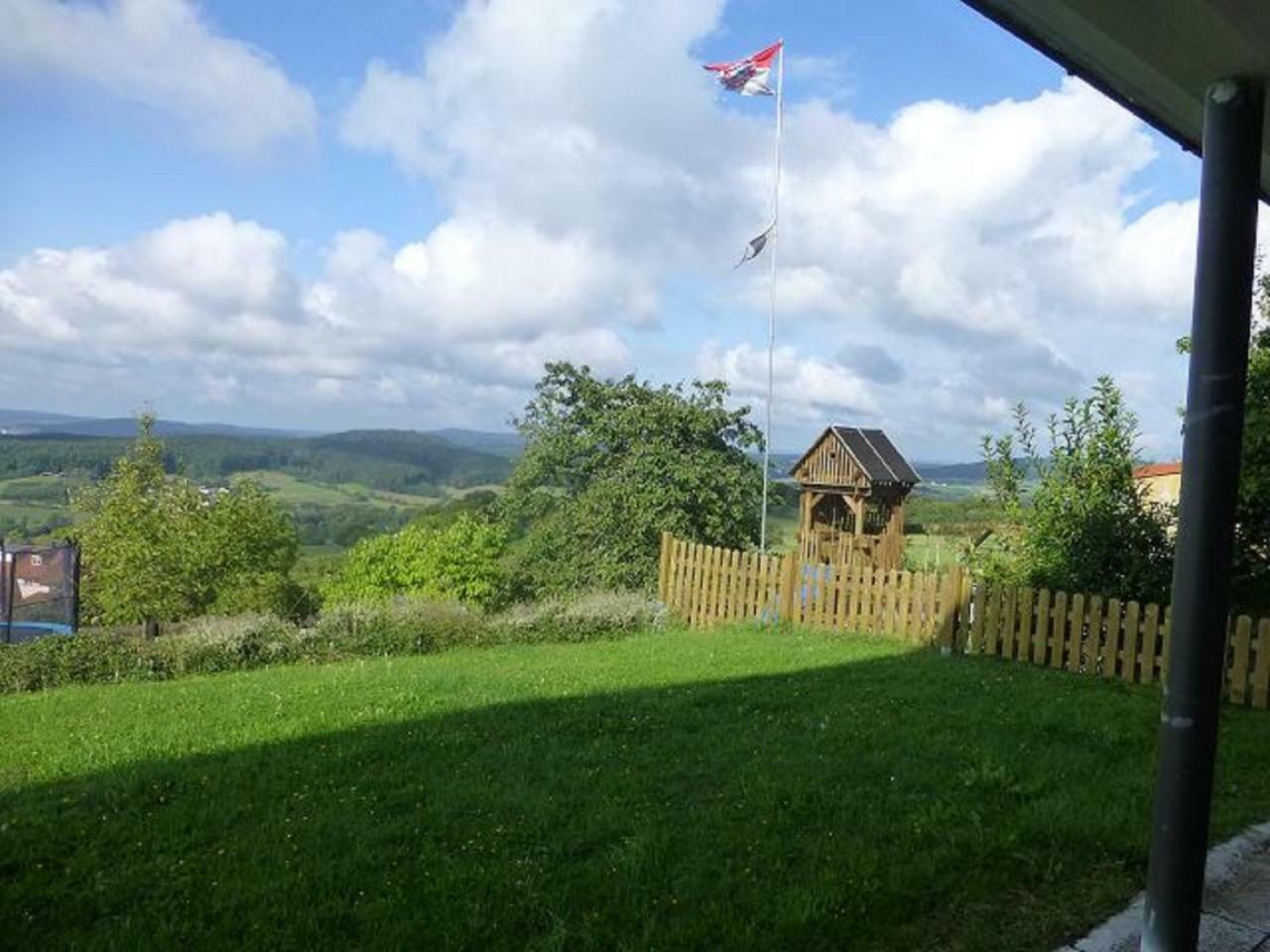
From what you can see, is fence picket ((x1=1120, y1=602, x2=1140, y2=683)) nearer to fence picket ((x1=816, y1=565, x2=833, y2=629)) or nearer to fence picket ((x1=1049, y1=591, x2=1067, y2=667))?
fence picket ((x1=1049, y1=591, x2=1067, y2=667))

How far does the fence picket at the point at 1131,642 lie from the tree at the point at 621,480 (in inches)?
380

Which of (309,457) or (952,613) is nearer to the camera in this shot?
(952,613)

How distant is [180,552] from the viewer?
23.0 m

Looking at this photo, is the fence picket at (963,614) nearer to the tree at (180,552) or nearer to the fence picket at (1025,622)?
the fence picket at (1025,622)

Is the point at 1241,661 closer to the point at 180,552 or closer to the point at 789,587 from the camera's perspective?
the point at 789,587

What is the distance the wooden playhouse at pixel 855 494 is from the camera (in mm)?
20531

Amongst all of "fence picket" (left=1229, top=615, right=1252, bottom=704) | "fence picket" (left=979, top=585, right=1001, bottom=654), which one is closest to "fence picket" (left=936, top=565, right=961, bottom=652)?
"fence picket" (left=979, top=585, right=1001, bottom=654)

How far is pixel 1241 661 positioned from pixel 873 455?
42.6 ft

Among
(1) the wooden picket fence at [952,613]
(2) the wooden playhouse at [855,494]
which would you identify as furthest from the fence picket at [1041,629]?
(2) the wooden playhouse at [855,494]

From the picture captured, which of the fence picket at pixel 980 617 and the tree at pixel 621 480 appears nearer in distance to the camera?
the fence picket at pixel 980 617

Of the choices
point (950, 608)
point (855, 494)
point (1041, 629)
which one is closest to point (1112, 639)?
point (1041, 629)

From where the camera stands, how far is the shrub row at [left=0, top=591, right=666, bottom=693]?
1021 cm

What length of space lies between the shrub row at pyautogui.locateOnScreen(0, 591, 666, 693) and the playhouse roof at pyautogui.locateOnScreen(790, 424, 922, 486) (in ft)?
27.0

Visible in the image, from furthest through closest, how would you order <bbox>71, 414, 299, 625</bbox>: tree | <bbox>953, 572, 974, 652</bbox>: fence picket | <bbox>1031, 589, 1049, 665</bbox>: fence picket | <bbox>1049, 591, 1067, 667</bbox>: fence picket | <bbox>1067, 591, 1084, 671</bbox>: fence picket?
<bbox>71, 414, 299, 625</bbox>: tree < <bbox>953, 572, 974, 652</bbox>: fence picket < <bbox>1031, 589, 1049, 665</bbox>: fence picket < <bbox>1049, 591, 1067, 667</bbox>: fence picket < <bbox>1067, 591, 1084, 671</bbox>: fence picket
